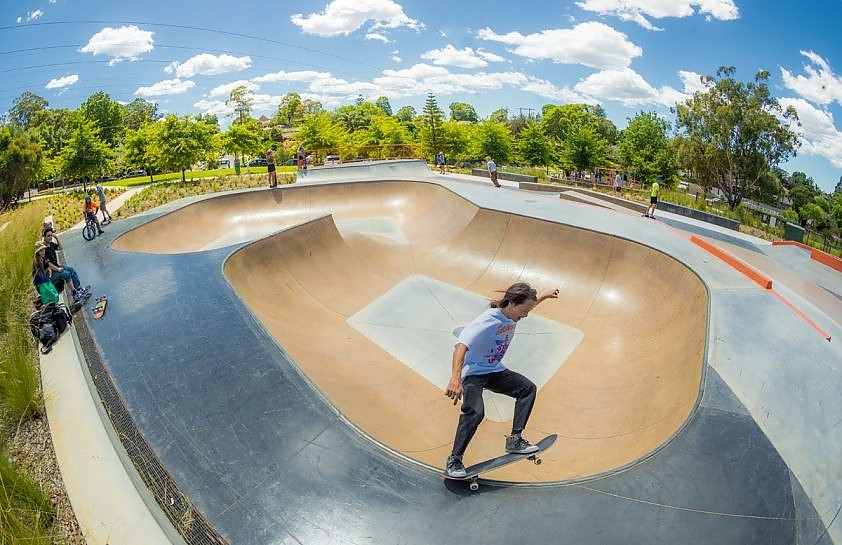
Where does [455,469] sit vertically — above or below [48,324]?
below

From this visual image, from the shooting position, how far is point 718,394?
460cm

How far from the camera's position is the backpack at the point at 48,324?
5711 mm

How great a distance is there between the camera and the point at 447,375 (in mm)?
7691

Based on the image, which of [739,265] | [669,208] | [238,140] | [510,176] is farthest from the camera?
[238,140]

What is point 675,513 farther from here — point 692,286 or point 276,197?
point 276,197

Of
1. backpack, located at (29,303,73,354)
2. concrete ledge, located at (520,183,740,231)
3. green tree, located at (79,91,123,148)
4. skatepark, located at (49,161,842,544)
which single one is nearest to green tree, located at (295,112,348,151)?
concrete ledge, located at (520,183,740,231)

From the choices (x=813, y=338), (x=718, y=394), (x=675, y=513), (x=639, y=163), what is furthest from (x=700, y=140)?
(x=675, y=513)

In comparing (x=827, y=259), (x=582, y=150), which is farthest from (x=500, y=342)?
(x=582, y=150)

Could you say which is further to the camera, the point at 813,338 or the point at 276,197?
the point at 276,197

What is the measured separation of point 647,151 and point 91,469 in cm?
5237

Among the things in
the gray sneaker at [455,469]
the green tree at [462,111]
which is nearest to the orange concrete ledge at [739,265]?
the gray sneaker at [455,469]

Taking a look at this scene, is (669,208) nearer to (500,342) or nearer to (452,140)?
(500,342)

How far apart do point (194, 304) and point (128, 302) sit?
1.17 m

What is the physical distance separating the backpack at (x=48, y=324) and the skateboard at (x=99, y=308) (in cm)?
33
